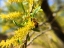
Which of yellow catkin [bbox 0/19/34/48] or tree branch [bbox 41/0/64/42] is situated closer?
yellow catkin [bbox 0/19/34/48]

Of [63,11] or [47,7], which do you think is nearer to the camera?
[47,7]

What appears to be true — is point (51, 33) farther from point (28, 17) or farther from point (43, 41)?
point (28, 17)

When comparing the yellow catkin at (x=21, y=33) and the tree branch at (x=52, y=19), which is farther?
the tree branch at (x=52, y=19)

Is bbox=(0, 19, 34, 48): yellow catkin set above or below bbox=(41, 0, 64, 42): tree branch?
above

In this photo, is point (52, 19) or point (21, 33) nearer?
point (21, 33)

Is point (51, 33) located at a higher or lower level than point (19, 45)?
lower

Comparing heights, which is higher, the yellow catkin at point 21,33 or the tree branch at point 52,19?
the yellow catkin at point 21,33

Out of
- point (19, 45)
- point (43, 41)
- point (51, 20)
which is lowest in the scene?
point (43, 41)

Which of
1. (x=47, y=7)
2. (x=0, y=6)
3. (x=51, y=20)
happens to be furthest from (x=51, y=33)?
(x=0, y=6)

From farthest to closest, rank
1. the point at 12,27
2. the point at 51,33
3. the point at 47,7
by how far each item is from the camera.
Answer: the point at 51,33 < the point at 12,27 < the point at 47,7

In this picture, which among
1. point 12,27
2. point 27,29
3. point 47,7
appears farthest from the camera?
→ point 12,27

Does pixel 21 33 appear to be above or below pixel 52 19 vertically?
above
